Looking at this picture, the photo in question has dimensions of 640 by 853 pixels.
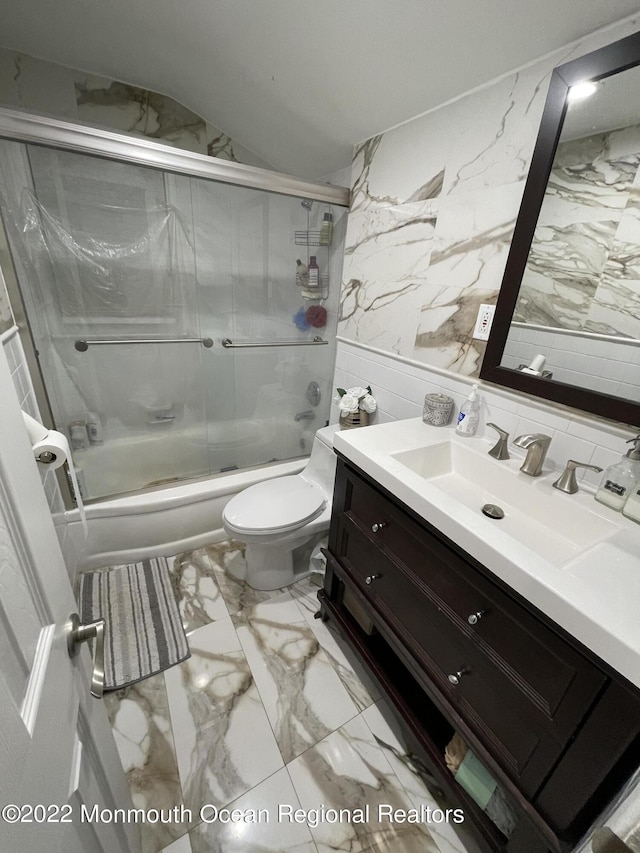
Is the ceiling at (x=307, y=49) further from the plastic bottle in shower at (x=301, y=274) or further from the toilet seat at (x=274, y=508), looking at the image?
the toilet seat at (x=274, y=508)

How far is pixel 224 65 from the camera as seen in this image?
4.70 feet

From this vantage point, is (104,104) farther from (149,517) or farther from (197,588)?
(197,588)

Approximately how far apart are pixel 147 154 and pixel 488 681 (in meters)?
2.03

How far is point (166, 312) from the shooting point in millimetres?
1824

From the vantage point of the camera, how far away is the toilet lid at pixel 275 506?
1469 mm

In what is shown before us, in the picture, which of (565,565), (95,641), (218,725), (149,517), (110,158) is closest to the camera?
(95,641)

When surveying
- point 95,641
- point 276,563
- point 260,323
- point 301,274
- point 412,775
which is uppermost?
point 301,274

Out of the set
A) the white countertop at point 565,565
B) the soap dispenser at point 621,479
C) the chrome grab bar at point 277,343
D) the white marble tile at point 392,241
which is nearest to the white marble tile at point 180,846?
the white countertop at point 565,565

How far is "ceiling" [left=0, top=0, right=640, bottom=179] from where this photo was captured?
0.93 metres

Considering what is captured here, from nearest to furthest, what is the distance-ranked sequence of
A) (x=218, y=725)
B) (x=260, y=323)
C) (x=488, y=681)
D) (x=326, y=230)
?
(x=488, y=681) < (x=218, y=725) < (x=326, y=230) < (x=260, y=323)

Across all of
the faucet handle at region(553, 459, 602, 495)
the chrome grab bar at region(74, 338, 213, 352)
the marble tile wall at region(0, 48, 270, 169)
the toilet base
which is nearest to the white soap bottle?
the faucet handle at region(553, 459, 602, 495)

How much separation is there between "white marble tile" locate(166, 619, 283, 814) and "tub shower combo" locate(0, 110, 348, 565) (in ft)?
2.18

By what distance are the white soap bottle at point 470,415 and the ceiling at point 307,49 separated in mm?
978

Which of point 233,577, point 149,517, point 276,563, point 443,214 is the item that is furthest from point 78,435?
point 443,214
